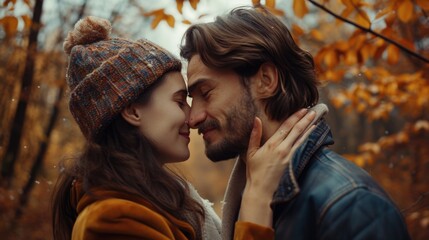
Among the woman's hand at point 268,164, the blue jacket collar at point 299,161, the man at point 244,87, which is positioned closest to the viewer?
the blue jacket collar at point 299,161

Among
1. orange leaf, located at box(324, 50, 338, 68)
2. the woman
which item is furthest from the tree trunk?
orange leaf, located at box(324, 50, 338, 68)

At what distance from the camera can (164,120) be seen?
2.97 metres

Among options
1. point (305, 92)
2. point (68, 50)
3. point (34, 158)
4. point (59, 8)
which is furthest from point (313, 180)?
Answer: point (34, 158)

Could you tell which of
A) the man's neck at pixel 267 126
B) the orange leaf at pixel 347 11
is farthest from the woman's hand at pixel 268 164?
the orange leaf at pixel 347 11

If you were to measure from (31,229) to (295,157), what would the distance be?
5468 mm

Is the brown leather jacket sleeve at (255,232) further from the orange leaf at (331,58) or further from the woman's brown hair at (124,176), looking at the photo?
the orange leaf at (331,58)

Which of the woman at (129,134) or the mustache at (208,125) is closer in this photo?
the woman at (129,134)

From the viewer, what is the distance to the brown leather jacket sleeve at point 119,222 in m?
2.49

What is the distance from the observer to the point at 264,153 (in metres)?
2.61

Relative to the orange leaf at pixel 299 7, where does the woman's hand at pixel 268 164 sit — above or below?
below

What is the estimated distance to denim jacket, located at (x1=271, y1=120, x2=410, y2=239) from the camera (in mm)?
2086

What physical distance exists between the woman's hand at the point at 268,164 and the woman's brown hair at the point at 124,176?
46 centimetres

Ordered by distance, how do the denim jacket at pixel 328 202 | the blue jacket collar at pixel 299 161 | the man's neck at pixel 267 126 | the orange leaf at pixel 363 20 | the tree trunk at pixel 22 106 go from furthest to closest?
the tree trunk at pixel 22 106, the orange leaf at pixel 363 20, the man's neck at pixel 267 126, the blue jacket collar at pixel 299 161, the denim jacket at pixel 328 202

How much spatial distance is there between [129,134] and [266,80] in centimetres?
76
